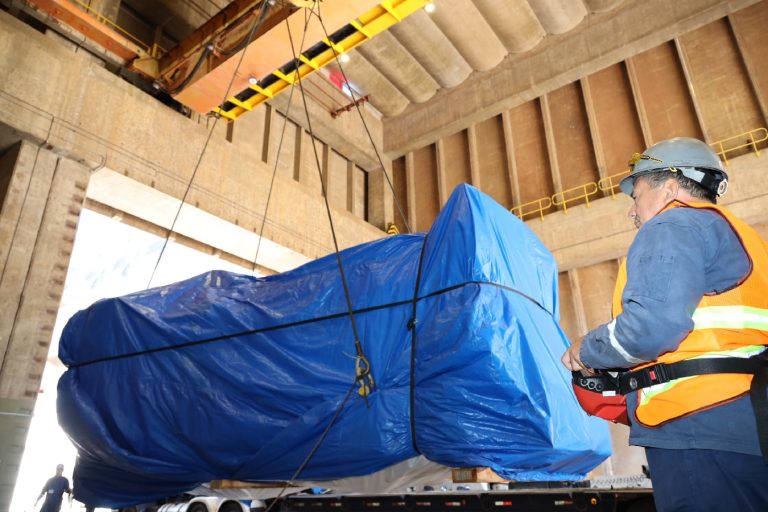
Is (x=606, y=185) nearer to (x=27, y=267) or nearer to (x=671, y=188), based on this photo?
(x=671, y=188)

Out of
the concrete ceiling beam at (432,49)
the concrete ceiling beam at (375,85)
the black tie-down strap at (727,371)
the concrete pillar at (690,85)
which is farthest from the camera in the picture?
the concrete ceiling beam at (375,85)

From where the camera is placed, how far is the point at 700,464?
159cm

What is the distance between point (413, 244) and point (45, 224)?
5683 mm

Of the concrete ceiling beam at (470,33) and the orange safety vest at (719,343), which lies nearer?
the orange safety vest at (719,343)

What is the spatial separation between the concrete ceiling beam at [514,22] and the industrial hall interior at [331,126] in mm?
44

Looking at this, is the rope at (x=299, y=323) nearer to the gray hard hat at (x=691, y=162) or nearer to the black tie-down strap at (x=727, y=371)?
the gray hard hat at (x=691, y=162)

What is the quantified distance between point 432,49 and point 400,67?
87cm

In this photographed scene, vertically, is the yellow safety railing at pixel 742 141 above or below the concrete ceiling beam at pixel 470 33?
below

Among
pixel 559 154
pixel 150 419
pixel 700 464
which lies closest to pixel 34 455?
pixel 150 419

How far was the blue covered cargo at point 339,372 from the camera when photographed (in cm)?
300

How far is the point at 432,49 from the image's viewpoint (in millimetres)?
12695

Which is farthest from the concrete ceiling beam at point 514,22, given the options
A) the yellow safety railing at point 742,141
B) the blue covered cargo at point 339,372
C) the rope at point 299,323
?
the rope at point 299,323

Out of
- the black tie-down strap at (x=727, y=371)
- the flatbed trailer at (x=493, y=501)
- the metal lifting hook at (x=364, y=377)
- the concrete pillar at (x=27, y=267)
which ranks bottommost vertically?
the flatbed trailer at (x=493, y=501)

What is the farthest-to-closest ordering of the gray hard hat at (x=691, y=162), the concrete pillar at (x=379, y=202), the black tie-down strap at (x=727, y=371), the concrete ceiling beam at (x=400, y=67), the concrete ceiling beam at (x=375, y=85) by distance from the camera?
the concrete pillar at (x=379, y=202), the concrete ceiling beam at (x=375, y=85), the concrete ceiling beam at (x=400, y=67), the gray hard hat at (x=691, y=162), the black tie-down strap at (x=727, y=371)
